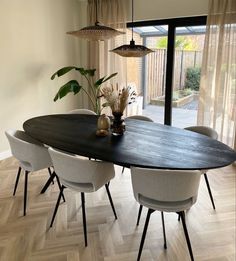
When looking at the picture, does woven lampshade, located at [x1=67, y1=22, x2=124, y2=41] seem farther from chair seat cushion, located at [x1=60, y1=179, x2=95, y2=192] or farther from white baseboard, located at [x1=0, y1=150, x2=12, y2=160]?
white baseboard, located at [x1=0, y1=150, x2=12, y2=160]

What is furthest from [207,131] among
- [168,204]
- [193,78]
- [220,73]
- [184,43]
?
[184,43]

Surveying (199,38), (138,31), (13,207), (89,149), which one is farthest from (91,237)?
(138,31)

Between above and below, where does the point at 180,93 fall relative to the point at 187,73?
below

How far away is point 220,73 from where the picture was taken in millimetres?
3713

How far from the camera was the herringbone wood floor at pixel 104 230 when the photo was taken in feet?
7.01

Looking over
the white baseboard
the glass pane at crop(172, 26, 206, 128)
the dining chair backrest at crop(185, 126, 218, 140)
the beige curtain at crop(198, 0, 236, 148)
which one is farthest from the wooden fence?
the white baseboard

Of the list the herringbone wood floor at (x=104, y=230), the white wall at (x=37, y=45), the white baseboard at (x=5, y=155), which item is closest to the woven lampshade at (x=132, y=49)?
the herringbone wood floor at (x=104, y=230)

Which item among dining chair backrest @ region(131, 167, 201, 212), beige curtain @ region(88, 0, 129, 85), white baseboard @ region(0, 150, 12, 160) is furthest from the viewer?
beige curtain @ region(88, 0, 129, 85)

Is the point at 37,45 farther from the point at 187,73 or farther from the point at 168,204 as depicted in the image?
the point at 168,204

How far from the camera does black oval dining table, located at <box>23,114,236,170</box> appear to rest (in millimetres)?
1943

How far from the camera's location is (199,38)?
4.05 meters

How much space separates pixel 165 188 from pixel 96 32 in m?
1.58

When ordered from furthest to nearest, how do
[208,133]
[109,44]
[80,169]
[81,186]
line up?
[109,44] < [208,133] < [81,186] < [80,169]

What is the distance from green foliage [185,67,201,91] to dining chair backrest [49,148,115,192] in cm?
268
